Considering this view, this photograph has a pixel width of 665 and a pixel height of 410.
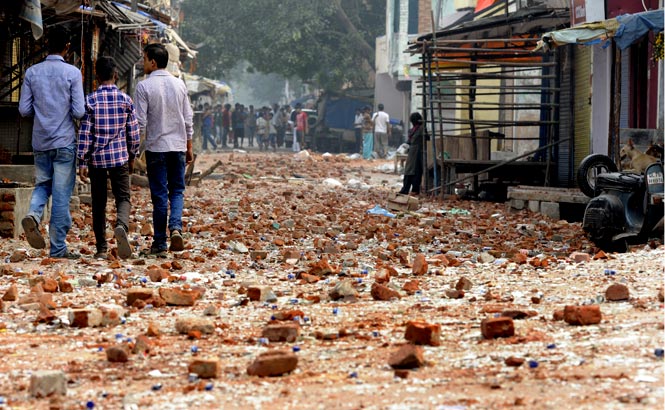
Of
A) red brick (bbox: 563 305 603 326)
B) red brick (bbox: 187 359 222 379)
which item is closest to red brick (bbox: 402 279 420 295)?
red brick (bbox: 563 305 603 326)

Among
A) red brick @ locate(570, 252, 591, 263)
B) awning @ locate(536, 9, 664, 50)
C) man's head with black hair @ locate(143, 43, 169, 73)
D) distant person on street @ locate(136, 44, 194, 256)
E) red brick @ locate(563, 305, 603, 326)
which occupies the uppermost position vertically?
awning @ locate(536, 9, 664, 50)

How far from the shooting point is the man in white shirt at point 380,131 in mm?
34375

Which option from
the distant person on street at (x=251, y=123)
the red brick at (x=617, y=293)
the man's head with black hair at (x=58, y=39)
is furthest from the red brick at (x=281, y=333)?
the distant person on street at (x=251, y=123)

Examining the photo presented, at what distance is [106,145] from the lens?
7.77 metres

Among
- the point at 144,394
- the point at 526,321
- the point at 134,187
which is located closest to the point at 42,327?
the point at 144,394

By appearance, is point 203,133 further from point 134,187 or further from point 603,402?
point 603,402

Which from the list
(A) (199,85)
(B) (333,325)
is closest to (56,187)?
(B) (333,325)

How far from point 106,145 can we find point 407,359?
4.27m

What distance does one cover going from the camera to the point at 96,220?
26.0 feet

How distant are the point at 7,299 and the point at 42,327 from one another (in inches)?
30.0

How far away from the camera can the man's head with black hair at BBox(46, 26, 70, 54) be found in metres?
7.71

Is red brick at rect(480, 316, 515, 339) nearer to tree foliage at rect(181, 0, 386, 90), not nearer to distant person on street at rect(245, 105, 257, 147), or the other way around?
tree foliage at rect(181, 0, 386, 90)

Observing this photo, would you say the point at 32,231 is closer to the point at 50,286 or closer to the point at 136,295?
the point at 50,286

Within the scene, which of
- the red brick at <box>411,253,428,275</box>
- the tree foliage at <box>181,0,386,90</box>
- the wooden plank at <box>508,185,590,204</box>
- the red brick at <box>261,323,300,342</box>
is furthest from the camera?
the tree foliage at <box>181,0,386,90</box>
